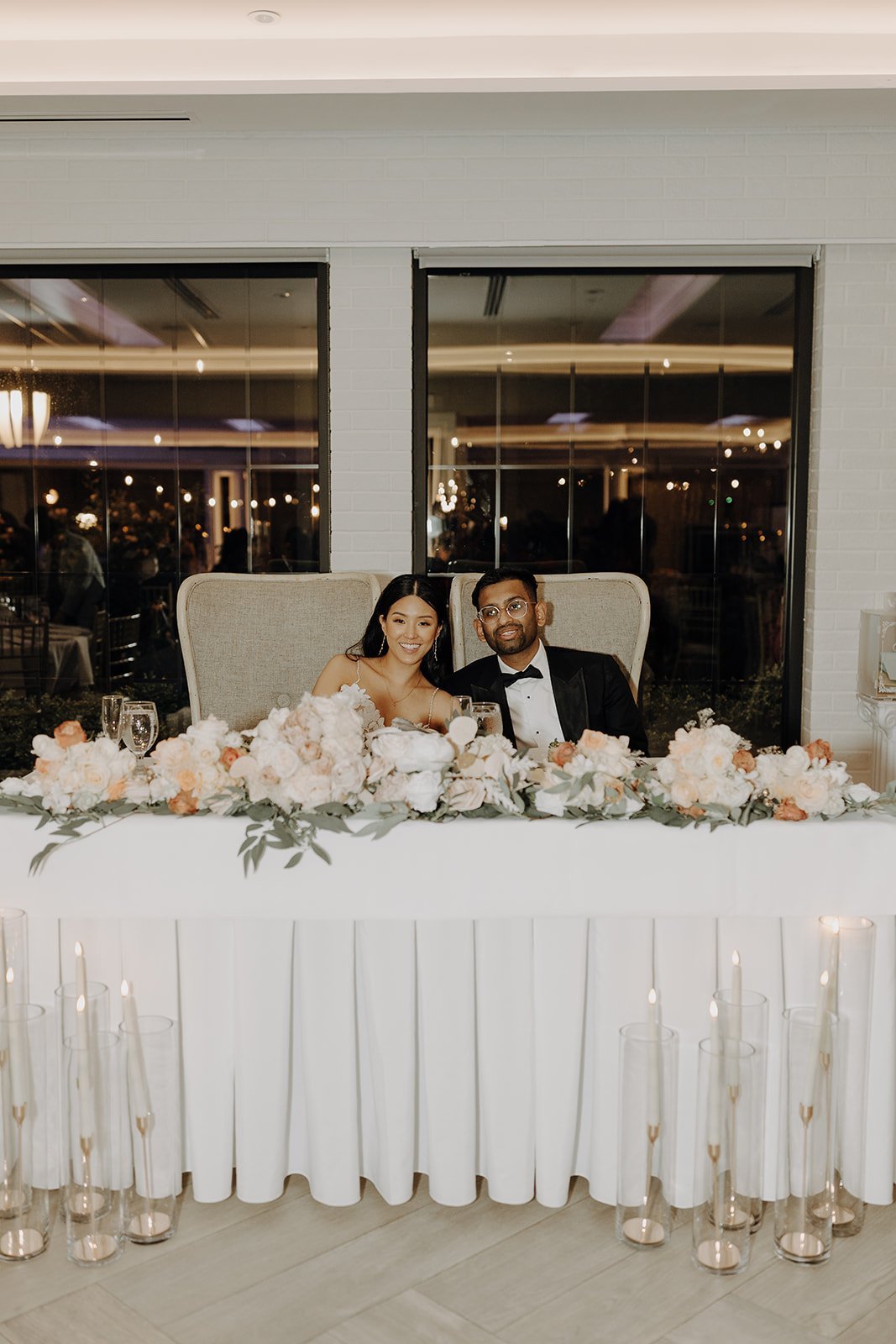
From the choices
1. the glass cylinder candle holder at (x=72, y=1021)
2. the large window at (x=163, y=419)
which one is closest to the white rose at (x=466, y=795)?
the glass cylinder candle holder at (x=72, y=1021)

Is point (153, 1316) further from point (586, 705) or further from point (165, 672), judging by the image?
point (165, 672)

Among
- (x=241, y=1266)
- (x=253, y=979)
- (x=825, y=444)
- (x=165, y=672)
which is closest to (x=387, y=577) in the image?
(x=165, y=672)

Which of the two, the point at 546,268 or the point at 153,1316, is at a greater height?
the point at 546,268

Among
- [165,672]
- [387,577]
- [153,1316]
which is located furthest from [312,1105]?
[165,672]

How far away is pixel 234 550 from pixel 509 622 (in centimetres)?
159

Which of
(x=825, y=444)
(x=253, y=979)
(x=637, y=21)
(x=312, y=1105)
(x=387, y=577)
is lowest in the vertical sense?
(x=312, y=1105)

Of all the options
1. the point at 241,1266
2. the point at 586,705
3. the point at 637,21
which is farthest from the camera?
the point at 637,21

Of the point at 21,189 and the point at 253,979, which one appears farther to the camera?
the point at 21,189

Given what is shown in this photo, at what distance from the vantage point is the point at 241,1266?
76.7 inches

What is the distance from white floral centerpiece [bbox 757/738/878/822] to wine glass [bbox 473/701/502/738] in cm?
48

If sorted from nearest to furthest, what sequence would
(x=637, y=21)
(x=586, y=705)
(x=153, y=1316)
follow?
(x=153, y=1316) → (x=586, y=705) → (x=637, y=21)

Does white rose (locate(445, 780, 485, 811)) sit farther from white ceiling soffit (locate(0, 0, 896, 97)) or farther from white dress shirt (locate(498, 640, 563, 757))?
white ceiling soffit (locate(0, 0, 896, 97))

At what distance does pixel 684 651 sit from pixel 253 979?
282 centimetres

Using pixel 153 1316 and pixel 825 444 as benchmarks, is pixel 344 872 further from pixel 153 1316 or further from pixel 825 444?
pixel 825 444
